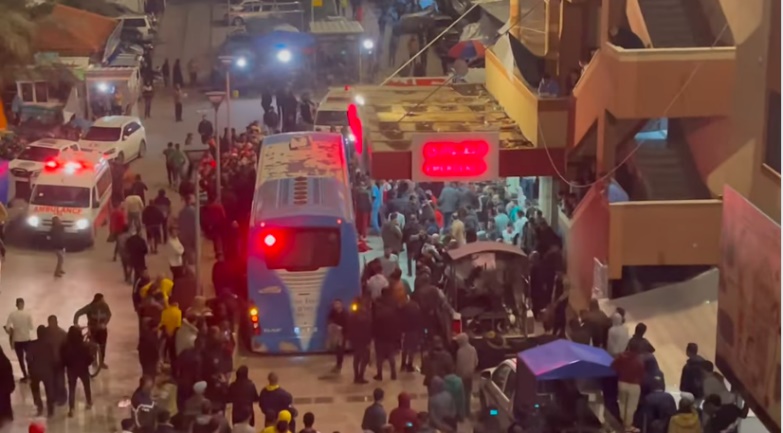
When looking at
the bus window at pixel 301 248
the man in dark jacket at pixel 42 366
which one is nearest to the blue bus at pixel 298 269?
the bus window at pixel 301 248

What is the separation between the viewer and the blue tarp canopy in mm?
15336

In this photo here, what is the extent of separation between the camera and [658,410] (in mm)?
15164

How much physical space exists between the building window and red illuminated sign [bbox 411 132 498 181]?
24.2ft

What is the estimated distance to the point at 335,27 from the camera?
50.0 m

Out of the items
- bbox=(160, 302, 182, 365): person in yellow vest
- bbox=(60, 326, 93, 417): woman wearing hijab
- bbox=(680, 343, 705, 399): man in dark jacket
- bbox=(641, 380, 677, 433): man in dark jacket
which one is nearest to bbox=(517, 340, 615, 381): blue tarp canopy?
bbox=(641, 380, 677, 433): man in dark jacket

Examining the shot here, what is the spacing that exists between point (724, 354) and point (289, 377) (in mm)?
6550

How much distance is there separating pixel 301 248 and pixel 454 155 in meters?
4.59

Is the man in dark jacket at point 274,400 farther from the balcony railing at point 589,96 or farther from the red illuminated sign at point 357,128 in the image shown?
the red illuminated sign at point 357,128

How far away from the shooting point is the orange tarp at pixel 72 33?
123 ft

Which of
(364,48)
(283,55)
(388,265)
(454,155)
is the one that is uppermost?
(454,155)

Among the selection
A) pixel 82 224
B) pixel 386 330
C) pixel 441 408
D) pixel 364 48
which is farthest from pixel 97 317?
pixel 364 48

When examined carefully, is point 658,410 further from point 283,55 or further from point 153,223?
point 283,55

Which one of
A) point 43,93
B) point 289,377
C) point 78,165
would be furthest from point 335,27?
point 289,377

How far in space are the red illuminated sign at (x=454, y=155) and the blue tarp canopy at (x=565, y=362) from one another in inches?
313
